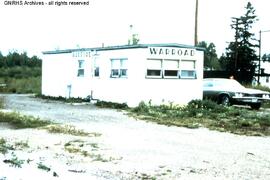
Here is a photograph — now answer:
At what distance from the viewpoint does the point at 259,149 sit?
39.0 ft

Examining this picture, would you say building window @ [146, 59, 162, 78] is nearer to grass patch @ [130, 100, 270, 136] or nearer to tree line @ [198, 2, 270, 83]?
grass patch @ [130, 100, 270, 136]

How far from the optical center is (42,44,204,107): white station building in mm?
23094

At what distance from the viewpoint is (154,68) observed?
2328 cm

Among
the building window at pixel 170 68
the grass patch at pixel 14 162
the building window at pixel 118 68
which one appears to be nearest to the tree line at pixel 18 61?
the building window at pixel 118 68

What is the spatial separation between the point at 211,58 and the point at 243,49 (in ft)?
137

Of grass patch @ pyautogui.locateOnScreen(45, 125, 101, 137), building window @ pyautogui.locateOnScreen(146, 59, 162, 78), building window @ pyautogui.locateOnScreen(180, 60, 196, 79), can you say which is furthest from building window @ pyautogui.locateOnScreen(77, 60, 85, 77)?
grass patch @ pyautogui.locateOnScreen(45, 125, 101, 137)

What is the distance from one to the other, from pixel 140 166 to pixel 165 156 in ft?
4.20

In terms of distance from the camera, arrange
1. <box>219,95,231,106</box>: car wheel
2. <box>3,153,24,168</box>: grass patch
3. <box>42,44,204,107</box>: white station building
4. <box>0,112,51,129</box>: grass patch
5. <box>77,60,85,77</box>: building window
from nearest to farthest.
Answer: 1. <box>3,153,24,168</box>: grass patch
2. <box>0,112,51,129</box>: grass patch
3. <box>42,44,204,107</box>: white station building
4. <box>219,95,231,106</box>: car wheel
5. <box>77,60,85,77</box>: building window

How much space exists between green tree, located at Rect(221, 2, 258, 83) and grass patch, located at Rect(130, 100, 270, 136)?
1658 inches

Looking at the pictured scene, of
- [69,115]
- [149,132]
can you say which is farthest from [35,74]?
[149,132]

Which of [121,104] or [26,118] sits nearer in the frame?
[26,118]

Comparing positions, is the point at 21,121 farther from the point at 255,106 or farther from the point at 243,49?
the point at 243,49

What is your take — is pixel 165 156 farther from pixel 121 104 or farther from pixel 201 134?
pixel 121 104

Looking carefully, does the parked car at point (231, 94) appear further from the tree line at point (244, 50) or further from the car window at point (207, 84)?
the tree line at point (244, 50)
